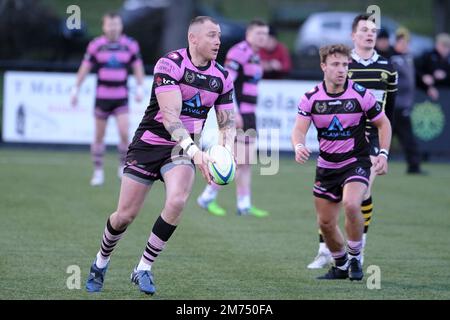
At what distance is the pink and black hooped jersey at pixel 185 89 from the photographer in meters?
7.46

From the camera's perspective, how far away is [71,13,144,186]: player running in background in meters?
14.6

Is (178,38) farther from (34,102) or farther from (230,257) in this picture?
(230,257)

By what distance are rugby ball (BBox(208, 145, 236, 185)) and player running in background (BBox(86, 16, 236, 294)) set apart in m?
0.22

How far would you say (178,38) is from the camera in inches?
1031

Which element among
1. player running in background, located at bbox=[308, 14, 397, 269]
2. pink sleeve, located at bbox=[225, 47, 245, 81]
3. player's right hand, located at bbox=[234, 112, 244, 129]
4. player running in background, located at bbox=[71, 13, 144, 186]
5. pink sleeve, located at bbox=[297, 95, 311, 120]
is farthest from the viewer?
player running in background, located at bbox=[71, 13, 144, 186]

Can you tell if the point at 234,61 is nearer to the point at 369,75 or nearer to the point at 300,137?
the point at 369,75

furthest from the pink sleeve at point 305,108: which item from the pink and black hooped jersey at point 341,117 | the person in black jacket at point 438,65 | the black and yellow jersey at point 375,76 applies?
the person in black jacket at point 438,65

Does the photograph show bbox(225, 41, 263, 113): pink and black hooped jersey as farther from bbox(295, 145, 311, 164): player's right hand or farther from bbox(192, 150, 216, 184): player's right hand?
bbox(192, 150, 216, 184): player's right hand

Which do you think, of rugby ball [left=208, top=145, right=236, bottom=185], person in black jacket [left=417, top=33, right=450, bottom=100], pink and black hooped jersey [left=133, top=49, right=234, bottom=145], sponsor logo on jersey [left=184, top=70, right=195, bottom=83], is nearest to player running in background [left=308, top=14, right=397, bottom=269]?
pink and black hooped jersey [left=133, top=49, right=234, bottom=145]

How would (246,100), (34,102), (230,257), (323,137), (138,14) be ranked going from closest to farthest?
(323,137), (230,257), (246,100), (34,102), (138,14)

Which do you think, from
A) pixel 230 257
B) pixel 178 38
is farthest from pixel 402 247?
pixel 178 38

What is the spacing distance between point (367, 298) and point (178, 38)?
762 inches

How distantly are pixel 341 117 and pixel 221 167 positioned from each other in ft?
4.68

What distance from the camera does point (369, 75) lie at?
30.1 feet
